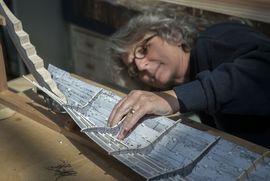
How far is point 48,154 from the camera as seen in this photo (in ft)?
3.68

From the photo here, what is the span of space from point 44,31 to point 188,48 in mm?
1428

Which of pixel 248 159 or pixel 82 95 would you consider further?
pixel 82 95

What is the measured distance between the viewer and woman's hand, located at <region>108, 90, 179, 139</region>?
3.55 feet

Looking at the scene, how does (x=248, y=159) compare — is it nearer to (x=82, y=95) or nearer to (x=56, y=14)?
(x=82, y=95)

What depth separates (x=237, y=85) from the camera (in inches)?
43.0

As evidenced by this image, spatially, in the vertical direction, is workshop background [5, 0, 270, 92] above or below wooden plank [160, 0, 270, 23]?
below

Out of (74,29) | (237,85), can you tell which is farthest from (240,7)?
(74,29)

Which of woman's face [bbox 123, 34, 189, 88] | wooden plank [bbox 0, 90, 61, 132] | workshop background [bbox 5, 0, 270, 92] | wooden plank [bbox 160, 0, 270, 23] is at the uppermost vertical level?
wooden plank [bbox 160, 0, 270, 23]

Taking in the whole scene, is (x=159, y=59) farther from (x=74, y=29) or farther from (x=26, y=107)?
(x=74, y=29)

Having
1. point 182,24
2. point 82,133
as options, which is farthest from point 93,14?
point 82,133

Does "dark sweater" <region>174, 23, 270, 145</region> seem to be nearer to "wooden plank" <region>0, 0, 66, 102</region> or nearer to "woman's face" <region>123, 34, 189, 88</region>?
"woman's face" <region>123, 34, 189, 88</region>

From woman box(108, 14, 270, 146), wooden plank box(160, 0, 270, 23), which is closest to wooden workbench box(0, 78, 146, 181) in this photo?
woman box(108, 14, 270, 146)

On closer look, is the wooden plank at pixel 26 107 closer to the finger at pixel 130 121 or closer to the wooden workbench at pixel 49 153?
the wooden workbench at pixel 49 153

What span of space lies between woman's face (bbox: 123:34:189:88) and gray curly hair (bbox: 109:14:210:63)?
20 mm
